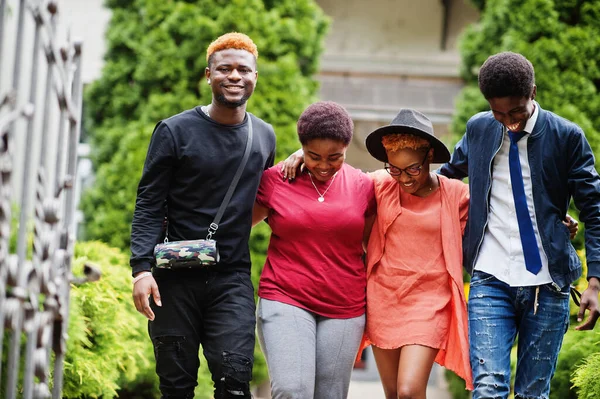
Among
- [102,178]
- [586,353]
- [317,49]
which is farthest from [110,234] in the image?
[586,353]

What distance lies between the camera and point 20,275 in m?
2.47

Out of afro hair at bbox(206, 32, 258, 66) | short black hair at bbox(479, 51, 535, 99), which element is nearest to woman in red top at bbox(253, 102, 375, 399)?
afro hair at bbox(206, 32, 258, 66)

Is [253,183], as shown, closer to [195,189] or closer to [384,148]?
[195,189]

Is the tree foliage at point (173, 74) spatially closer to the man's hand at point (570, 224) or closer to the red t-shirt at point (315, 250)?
the red t-shirt at point (315, 250)

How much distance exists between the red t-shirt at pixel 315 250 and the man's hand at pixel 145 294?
579 mm

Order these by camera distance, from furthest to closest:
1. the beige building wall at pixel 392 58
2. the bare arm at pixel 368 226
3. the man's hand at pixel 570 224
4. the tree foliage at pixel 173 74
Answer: the beige building wall at pixel 392 58 < the tree foliage at pixel 173 74 < the bare arm at pixel 368 226 < the man's hand at pixel 570 224

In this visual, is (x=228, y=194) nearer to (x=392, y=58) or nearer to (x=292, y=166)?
(x=292, y=166)

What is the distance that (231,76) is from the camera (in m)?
4.31

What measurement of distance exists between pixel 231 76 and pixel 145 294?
3.87 feet

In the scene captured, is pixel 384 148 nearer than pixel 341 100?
Yes

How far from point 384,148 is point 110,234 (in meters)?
4.22

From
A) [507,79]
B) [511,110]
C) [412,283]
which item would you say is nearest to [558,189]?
[511,110]

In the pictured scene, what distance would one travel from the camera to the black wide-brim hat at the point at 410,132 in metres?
4.35

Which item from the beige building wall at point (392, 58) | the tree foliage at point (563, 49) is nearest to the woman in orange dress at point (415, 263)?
the tree foliage at point (563, 49)
